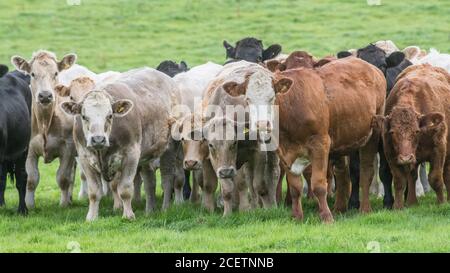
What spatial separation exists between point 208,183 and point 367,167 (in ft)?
6.49

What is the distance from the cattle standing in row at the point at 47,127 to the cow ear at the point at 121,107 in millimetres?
1856

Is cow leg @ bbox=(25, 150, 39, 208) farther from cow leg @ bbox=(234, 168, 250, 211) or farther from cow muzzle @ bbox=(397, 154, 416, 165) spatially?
cow muzzle @ bbox=(397, 154, 416, 165)

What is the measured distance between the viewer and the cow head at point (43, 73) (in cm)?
1367

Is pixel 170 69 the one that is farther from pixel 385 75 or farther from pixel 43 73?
pixel 385 75

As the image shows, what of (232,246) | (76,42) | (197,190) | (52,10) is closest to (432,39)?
(76,42)

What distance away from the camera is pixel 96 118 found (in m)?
11.7

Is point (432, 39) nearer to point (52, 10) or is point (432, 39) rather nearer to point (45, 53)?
point (52, 10)

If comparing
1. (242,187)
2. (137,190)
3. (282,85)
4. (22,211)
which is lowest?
(137,190)

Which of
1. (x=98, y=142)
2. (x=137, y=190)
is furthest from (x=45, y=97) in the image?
(x=98, y=142)

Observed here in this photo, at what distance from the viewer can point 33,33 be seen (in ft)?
105

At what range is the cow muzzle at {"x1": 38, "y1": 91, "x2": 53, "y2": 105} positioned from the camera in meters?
13.6

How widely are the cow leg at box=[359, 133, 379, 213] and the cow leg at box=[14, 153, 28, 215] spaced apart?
170 inches

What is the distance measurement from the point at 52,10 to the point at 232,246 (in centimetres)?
2597

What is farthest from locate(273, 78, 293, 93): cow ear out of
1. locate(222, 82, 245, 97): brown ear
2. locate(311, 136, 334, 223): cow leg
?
locate(311, 136, 334, 223): cow leg
